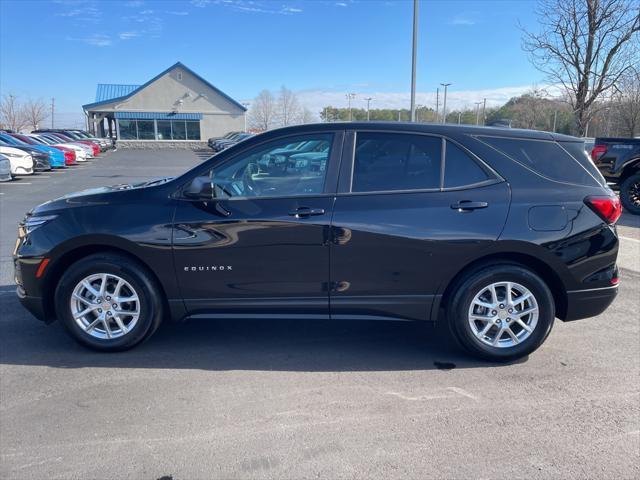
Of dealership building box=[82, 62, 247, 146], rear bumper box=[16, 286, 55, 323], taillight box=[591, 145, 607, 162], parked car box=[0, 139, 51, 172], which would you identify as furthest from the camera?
dealership building box=[82, 62, 247, 146]

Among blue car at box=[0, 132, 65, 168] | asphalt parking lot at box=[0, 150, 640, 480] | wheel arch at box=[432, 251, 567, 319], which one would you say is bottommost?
asphalt parking lot at box=[0, 150, 640, 480]

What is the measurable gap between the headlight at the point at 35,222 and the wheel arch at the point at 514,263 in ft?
10.4

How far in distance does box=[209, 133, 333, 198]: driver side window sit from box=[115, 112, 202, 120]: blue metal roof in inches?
2089

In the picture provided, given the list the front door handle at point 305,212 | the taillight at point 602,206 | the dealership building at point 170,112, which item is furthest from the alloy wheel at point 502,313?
the dealership building at point 170,112

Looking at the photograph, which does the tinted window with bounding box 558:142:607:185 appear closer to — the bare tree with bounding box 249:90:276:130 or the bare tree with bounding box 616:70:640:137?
the bare tree with bounding box 616:70:640:137

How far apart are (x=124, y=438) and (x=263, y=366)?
3.83 ft

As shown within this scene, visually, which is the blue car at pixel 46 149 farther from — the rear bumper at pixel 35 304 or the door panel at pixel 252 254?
the door panel at pixel 252 254

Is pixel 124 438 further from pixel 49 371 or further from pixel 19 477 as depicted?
pixel 49 371

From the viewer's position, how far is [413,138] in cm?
386

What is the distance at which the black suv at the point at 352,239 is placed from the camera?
371 cm

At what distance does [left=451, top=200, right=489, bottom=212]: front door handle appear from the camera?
146 inches

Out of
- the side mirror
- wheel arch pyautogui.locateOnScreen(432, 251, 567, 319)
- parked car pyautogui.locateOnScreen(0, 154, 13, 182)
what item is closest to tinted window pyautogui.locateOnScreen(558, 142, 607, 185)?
wheel arch pyautogui.locateOnScreen(432, 251, 567, 319)

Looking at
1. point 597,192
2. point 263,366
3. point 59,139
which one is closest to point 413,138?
point 597,192

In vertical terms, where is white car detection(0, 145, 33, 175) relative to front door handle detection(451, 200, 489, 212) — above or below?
above
